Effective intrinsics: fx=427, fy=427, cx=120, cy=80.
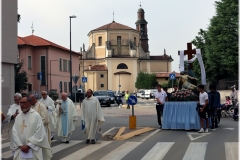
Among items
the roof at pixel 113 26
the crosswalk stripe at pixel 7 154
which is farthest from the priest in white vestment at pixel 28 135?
the roof at pixel 113 26

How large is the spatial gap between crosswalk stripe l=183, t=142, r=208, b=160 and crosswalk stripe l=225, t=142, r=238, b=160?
60cm

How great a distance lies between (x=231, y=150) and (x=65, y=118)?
5.50 metres

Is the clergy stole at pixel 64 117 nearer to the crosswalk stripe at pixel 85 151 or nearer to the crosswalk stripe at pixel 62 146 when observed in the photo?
the crosswalk stripe at pixel 62 146

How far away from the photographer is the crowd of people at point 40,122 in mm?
7406

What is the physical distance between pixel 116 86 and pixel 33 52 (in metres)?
42.8

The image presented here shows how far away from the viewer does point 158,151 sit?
11.5m

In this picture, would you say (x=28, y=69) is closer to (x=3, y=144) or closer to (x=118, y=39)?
(x=3, y=144)

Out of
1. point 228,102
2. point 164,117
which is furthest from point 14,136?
point 228,102

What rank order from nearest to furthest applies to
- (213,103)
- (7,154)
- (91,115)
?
(7,154)
(91,115)
(213,103)

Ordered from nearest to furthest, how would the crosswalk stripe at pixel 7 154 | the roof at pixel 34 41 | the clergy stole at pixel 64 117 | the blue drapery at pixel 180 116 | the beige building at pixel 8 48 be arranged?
the crosswalk stripe at pixel 7 154
the clergy stole at pixel 64 117
the blue drapery at pixel 180 116
the beige building at pixel 8 48
the roof at pixel 34 41

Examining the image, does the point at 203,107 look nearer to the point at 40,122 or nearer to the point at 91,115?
the point at 91,115

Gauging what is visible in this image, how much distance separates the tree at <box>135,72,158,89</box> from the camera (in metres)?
92.4

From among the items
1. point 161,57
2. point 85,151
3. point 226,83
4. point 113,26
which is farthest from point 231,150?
point 161,57

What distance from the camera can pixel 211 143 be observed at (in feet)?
41.9
